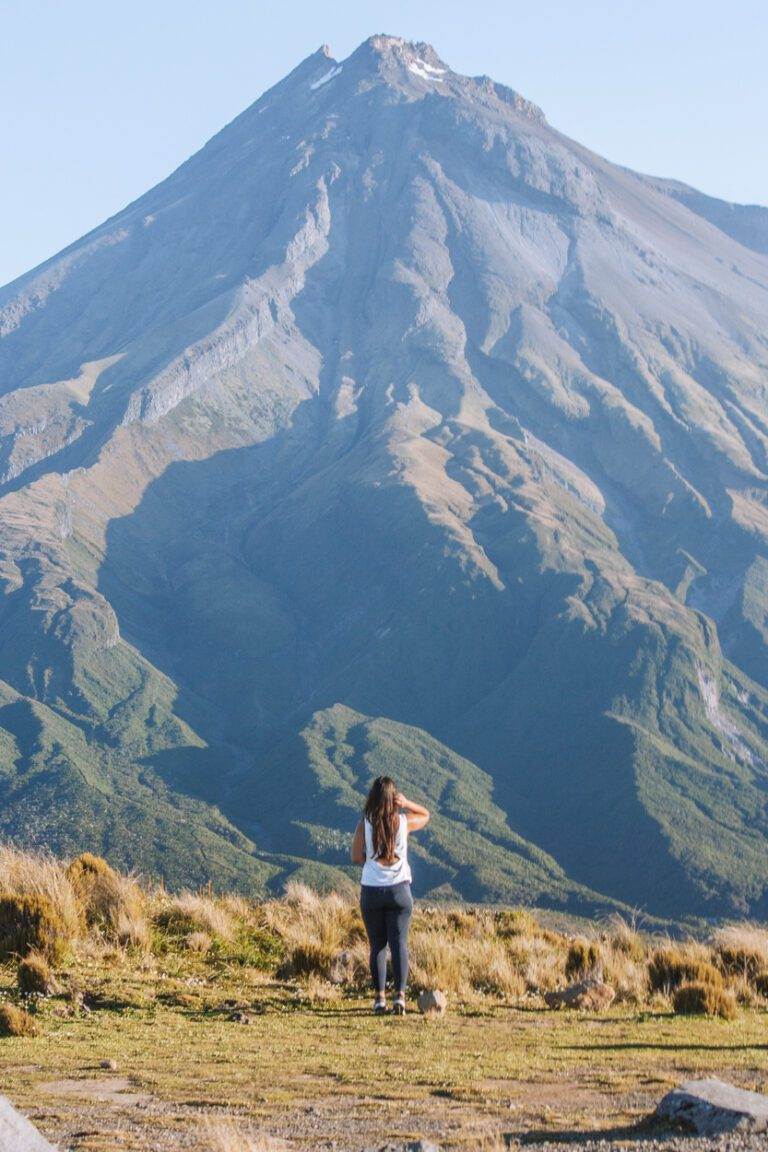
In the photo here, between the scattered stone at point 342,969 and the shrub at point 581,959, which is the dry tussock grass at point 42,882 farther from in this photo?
the shrub at point 581,959

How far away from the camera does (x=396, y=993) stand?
664 inches

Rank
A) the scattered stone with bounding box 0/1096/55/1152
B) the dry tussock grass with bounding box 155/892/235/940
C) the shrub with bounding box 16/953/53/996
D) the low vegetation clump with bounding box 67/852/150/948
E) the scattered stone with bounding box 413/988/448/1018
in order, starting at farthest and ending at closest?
the dry tussock grass with bounding box 155/892/235/940 < the low vegetation clump with bounding box 67/852/150/948 < the scattered stone with bounding box 413/988/448/1018 < the shrub with bounding box 16/953/53/996 < the scattered stone with bounding box 0/1096/55/1152

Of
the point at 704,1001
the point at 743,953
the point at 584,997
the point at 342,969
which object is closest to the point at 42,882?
the point at 342,969

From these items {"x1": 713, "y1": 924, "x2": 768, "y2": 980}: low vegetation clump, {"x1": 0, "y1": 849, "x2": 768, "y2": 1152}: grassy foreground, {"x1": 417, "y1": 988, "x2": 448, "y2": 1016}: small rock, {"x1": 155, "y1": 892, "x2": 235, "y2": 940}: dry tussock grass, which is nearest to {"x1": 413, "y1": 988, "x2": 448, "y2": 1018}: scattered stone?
{"x1": 417, "y1": 988, "x2": 448, "y2": 1016}: small rock

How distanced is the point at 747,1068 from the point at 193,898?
11757mm

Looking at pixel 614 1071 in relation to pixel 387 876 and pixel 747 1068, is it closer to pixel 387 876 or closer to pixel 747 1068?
pixel 747 1068

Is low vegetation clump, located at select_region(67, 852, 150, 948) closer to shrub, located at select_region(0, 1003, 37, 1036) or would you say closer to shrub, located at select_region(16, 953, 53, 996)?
shrub, located at select_region(16, 953, 53, 996)

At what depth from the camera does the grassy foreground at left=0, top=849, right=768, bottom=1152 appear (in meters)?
11.2

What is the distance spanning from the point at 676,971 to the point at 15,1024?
9750 millimetres

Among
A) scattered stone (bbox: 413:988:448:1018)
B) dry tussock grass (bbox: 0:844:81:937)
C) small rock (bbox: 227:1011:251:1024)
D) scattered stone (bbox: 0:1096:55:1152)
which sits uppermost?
scattered stone (bbox: 0:1096:55:1152)

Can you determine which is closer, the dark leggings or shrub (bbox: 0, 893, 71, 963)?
the dark leggings

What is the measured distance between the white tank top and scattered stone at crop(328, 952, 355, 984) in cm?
266

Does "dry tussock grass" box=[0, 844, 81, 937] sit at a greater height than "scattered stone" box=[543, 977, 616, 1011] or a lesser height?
greater

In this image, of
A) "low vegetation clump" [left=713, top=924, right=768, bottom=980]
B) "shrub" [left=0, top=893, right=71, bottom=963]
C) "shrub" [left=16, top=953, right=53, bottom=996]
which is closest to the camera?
"shrub" [left=16, top=953, right=53, bottom=996]
